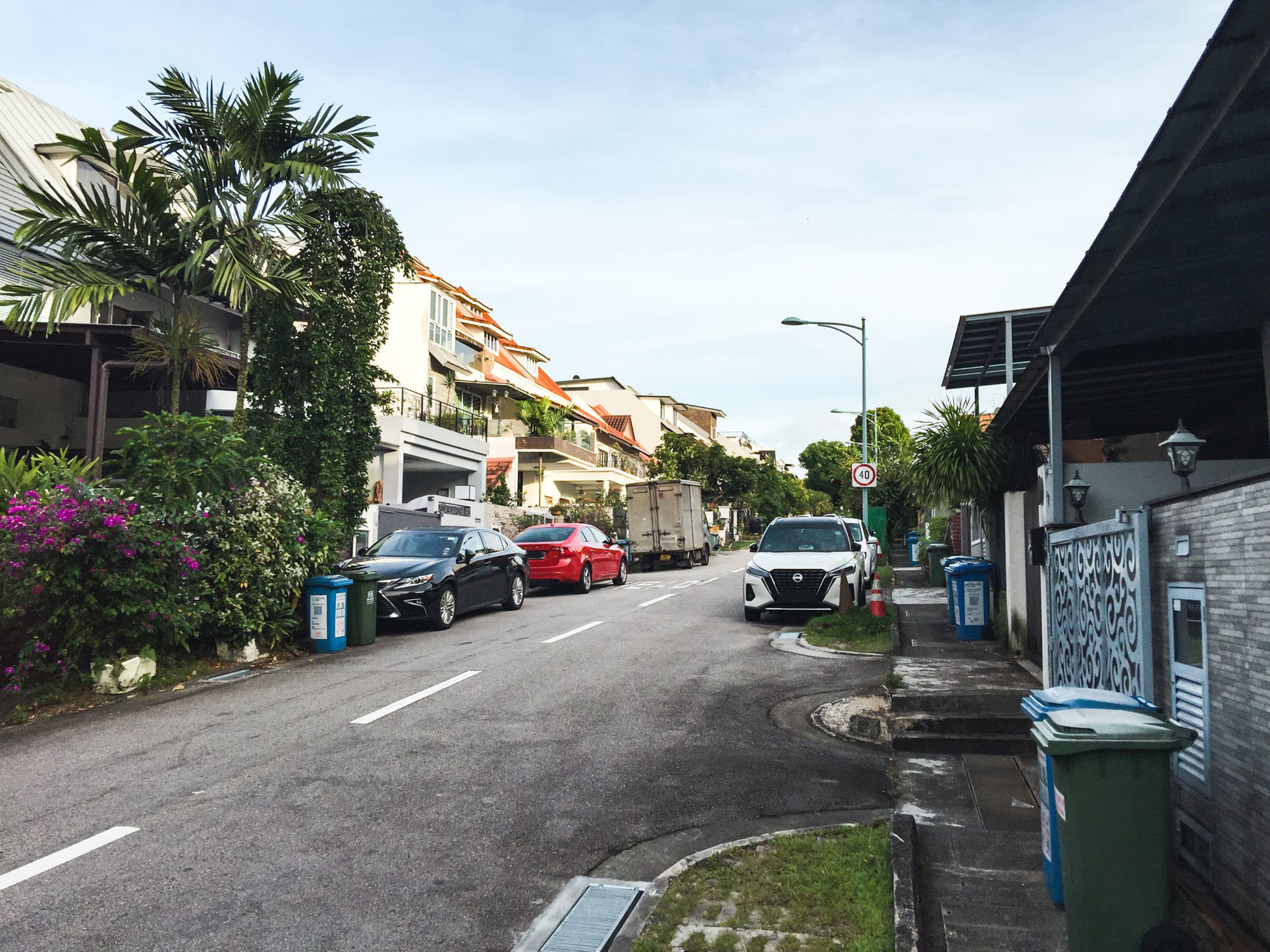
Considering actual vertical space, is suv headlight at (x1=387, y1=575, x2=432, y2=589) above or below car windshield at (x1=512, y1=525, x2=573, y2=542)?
below

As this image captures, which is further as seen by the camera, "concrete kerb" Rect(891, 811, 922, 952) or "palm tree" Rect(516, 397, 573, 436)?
"palm tree" Rect(516, 397, 573, 436)

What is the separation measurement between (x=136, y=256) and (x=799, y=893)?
15.4m

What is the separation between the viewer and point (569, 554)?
21.3 m

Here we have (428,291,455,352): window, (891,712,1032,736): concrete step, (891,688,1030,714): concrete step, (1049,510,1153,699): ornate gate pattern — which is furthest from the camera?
(428,291,455,352): window

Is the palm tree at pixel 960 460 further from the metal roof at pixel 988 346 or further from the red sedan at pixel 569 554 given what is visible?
the red sedan at pixel 569 554

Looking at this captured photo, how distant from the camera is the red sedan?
2116 cm

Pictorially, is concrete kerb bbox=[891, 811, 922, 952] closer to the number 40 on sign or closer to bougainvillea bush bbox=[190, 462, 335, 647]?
bougainvillea bush bbox=[190, 462, 335, 647]

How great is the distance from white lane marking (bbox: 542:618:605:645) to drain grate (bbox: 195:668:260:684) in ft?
12.0

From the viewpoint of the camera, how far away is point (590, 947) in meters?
3.84

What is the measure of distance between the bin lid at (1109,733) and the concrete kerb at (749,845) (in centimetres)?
94

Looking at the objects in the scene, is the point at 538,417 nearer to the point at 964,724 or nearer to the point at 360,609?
the point at 360,609

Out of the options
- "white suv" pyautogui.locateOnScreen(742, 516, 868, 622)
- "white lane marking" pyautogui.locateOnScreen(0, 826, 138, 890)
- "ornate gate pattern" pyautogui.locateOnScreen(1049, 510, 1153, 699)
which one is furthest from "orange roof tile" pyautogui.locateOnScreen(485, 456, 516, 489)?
"white lane marking" pyautogui.locateOnScreen(0, 826, 138, 890)

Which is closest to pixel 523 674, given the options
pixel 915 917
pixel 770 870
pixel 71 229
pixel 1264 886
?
pixel 770 870

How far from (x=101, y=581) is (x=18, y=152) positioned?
54.3 feet
